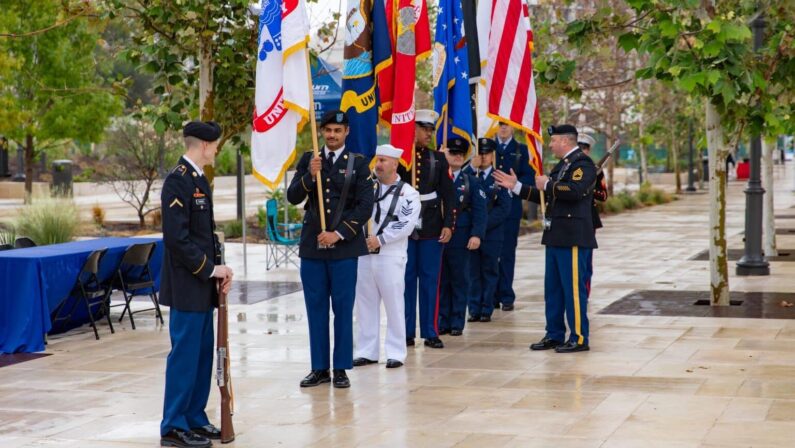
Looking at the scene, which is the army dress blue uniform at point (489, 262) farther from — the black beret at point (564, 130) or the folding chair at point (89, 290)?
the folding chair at point (89, 290)

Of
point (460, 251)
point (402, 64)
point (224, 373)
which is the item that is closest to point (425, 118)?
point (402, 64)

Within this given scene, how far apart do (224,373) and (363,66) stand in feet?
13.6

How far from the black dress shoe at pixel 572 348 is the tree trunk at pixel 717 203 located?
341 cm

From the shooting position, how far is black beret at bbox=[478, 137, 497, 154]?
1255 centimetres

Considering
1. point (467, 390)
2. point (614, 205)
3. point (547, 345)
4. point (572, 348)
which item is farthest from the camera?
point (614, 205)

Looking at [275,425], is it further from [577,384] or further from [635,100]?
[635,100]

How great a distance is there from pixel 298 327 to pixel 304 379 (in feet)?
10.7

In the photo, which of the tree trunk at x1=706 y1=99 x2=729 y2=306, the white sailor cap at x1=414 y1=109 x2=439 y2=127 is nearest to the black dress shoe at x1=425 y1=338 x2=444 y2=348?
the white sailor cap at x1=414 y1=109 x2=439 y2=127

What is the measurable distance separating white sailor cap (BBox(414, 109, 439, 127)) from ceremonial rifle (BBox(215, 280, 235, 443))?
13.0ft

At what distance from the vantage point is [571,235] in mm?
10719

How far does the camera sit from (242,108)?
559 inches

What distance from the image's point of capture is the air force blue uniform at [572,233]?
10703 mm

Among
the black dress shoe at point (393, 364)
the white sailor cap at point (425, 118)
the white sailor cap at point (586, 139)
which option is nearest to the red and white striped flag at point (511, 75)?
the white sailor cap at point (586, 139)

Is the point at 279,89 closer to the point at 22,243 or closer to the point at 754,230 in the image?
the point at 22,243
